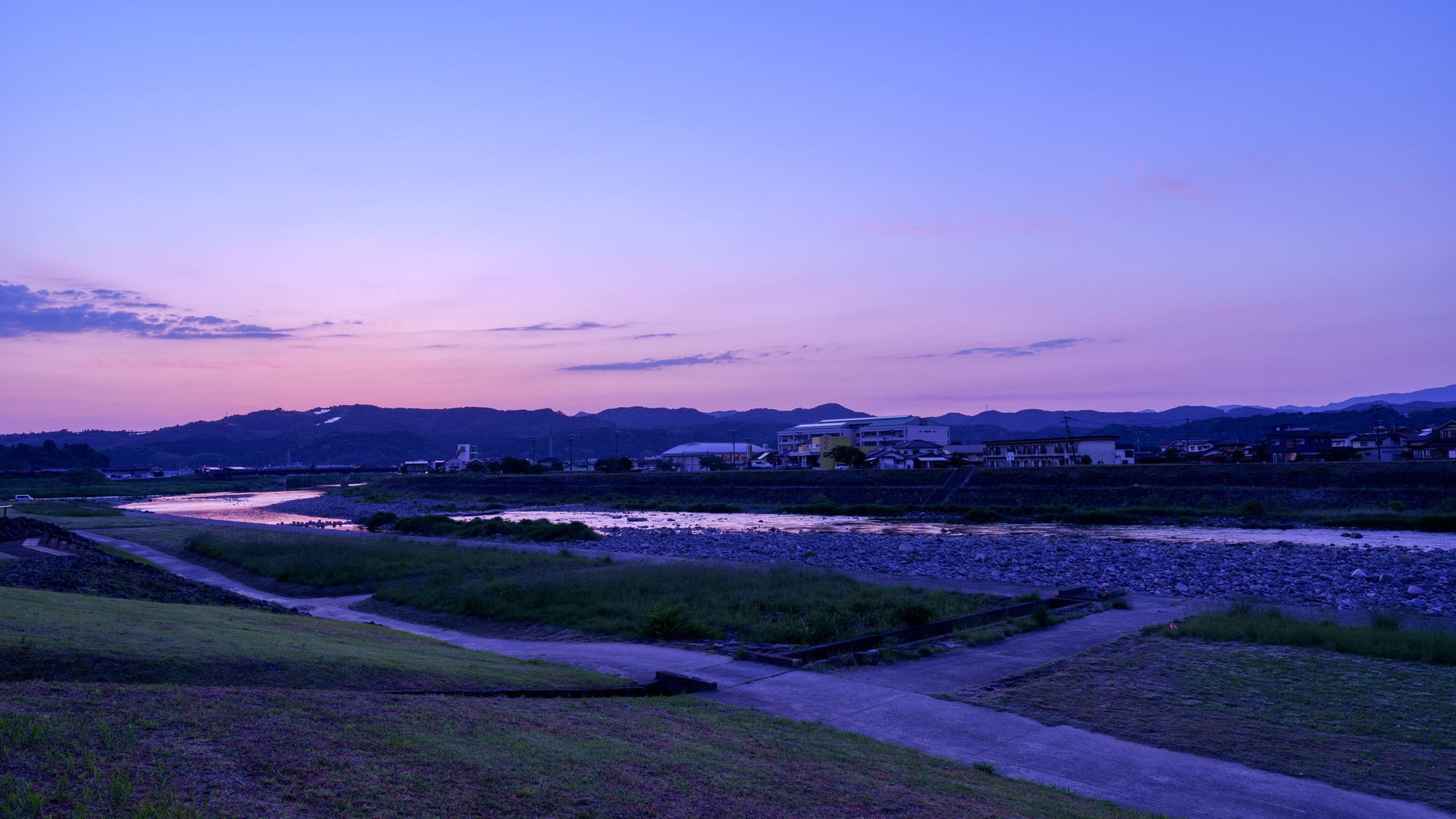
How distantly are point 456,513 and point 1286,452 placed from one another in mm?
81899

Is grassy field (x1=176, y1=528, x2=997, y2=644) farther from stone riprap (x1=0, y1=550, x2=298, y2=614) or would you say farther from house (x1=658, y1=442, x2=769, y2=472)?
house (x1=658, y1=442, x2=769, y2=472)

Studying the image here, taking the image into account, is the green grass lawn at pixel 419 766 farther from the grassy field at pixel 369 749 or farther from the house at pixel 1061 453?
the house at pixel 1061 453

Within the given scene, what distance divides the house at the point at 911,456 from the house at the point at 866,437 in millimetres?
5458

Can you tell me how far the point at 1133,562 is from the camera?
109ft

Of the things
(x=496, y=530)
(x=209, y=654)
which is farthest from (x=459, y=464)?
(x=209, y=654)

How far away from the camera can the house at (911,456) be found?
92394mm

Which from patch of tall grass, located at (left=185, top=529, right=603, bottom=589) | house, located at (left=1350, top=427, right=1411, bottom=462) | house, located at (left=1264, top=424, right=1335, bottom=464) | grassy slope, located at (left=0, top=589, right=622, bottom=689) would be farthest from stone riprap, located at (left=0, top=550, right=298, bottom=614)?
house, located at (left=1264, top=424, right=1335, bottom=464)

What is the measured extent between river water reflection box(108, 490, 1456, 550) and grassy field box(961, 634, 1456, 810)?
3045 cm

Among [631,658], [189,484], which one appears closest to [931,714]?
[631,658]

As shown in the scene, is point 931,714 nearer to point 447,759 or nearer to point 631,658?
point 631,658

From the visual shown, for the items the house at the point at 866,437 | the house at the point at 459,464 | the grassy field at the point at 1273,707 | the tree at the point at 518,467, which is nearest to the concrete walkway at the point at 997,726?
the grassy field at the point at 1273,707

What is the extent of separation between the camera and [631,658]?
14406 millimetres

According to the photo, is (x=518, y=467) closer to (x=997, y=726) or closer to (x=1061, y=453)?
(x=1061, y=453)

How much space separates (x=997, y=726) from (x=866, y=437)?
372 ft
